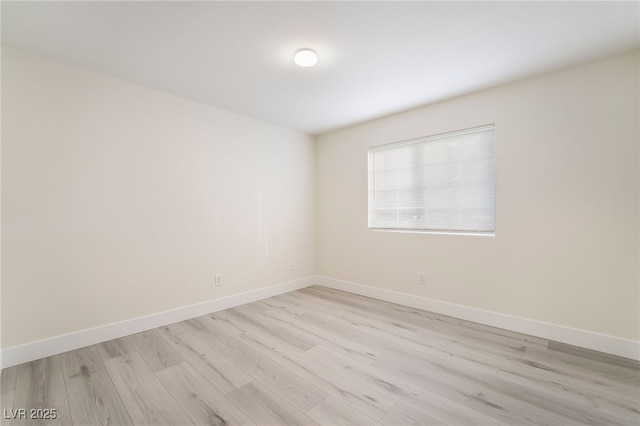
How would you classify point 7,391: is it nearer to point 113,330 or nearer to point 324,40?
point 113,330

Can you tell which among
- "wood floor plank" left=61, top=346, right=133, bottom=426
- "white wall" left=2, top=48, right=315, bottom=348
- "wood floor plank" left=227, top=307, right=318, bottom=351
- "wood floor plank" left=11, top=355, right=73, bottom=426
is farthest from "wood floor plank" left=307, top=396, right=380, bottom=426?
"white wall" left=2, top=48, right=315, bottom=348

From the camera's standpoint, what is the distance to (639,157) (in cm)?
216

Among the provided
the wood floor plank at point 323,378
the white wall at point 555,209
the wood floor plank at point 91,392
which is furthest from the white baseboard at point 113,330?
the white wall at point 555,209

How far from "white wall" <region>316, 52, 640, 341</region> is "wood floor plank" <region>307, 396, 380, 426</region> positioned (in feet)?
6.57

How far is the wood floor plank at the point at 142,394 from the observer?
1.56 meters

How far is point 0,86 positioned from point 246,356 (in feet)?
9.36

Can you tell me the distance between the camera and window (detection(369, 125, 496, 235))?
2.96 meters

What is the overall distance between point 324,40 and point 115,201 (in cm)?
240

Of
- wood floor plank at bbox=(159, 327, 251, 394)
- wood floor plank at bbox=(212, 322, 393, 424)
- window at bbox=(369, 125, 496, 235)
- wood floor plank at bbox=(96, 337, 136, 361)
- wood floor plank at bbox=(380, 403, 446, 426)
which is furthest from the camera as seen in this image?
window at bbox=(369, 125, 496, 235)

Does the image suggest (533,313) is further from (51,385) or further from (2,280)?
(2,280)

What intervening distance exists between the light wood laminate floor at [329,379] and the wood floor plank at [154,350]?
0.6 inches

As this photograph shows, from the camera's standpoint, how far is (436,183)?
131 inches

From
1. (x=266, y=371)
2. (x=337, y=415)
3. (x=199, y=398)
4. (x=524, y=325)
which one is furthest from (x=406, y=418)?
(x=524, y=325)

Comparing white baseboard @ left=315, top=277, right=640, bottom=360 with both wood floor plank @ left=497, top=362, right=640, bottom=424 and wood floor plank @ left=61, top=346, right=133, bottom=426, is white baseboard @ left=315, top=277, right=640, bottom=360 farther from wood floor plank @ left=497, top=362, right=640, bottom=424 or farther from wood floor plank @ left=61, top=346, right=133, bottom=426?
wood floor plank @ left=61, top=346, right=133, bottom=426
